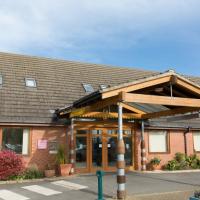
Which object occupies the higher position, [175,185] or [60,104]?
[60,104]

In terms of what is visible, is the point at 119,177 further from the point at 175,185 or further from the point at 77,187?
the point at 175,185

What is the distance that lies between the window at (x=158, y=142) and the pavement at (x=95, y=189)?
15.0ft

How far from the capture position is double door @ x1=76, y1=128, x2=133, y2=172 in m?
16.9

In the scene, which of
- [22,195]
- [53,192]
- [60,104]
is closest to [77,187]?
[53,192]

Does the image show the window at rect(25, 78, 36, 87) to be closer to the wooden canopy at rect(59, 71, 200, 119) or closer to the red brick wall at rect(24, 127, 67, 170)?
the red brick wall at rect(24, 127, 67, 170)

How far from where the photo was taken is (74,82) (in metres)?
20.2

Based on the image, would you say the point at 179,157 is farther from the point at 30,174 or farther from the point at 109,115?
the point at 30,174

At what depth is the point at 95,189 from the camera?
37.7ft

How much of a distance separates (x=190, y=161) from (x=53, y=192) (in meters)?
10.7

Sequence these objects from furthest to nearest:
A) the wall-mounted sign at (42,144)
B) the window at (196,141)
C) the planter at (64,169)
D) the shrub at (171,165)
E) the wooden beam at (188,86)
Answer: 1. the window at (196,141)
2. the shrub at (171,165)
3. the wall-mounted sign at (42,144)
4. the planter at (64,169)
5. the wooden beam at (188,86)

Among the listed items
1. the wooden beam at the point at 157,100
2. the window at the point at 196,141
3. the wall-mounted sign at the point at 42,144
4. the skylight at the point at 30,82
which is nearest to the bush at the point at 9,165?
the wall-mounted sign at the point at 42,144

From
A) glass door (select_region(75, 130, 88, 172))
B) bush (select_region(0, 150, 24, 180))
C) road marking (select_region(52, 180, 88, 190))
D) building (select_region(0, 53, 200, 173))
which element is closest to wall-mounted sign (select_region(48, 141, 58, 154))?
building (select_region(0, 53, 200, 173))

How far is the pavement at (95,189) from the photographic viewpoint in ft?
34.0

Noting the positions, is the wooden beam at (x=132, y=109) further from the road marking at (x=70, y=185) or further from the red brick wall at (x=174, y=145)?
the road marking at (x=70, y=185)
